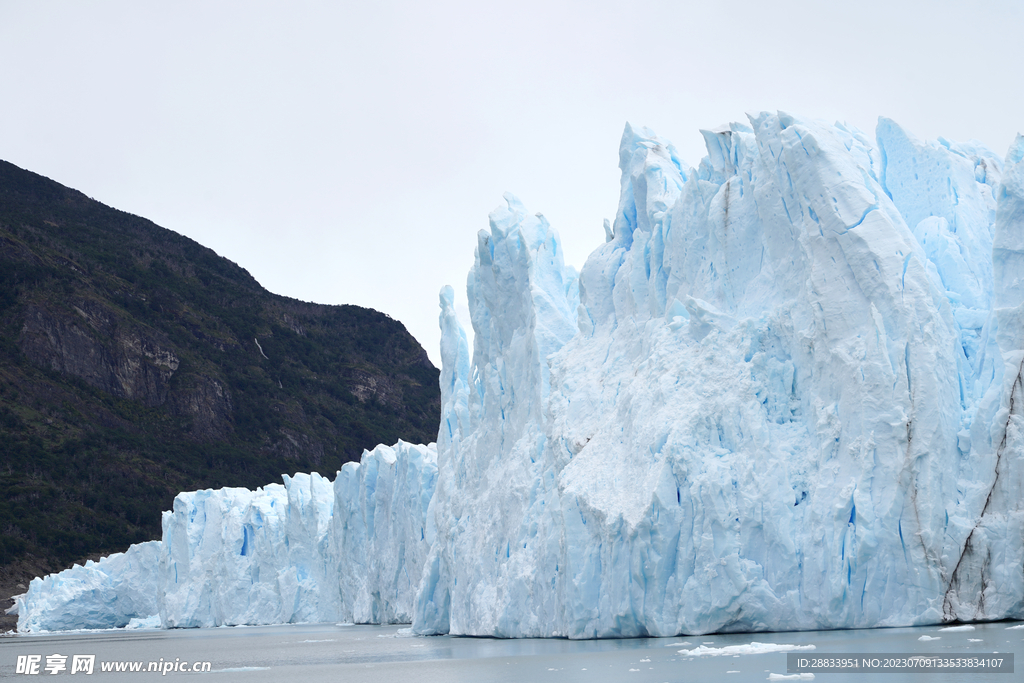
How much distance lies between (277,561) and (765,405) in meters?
25.1

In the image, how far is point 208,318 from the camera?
292 feet

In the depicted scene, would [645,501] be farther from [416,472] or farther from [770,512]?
[416,472]

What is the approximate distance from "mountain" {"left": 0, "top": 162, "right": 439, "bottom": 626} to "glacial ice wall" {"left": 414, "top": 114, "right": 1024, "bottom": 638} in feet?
138

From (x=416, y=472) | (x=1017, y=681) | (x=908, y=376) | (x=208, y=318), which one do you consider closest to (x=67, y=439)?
(x=208, y=318)

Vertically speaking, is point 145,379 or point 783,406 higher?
point 145,379

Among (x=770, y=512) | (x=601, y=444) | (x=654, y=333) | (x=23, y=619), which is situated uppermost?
(x=654, y=333)

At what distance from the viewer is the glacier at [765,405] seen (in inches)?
581

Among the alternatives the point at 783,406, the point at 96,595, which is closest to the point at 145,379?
the point at 96,595

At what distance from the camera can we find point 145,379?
79.1 metres

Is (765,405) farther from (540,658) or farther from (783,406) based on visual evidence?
(540,658)

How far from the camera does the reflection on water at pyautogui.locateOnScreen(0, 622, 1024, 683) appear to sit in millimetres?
11422

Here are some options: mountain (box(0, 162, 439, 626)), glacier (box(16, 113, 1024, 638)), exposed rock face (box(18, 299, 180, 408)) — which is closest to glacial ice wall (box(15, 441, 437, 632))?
glacier (box(16, 113, 1024, 638))

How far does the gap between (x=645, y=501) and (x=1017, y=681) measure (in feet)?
25.6

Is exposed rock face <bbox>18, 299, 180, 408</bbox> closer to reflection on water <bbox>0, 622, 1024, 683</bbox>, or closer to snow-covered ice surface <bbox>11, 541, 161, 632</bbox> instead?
snow-covered ice surface <bbox>11, 541, 161, 632</bbox>
